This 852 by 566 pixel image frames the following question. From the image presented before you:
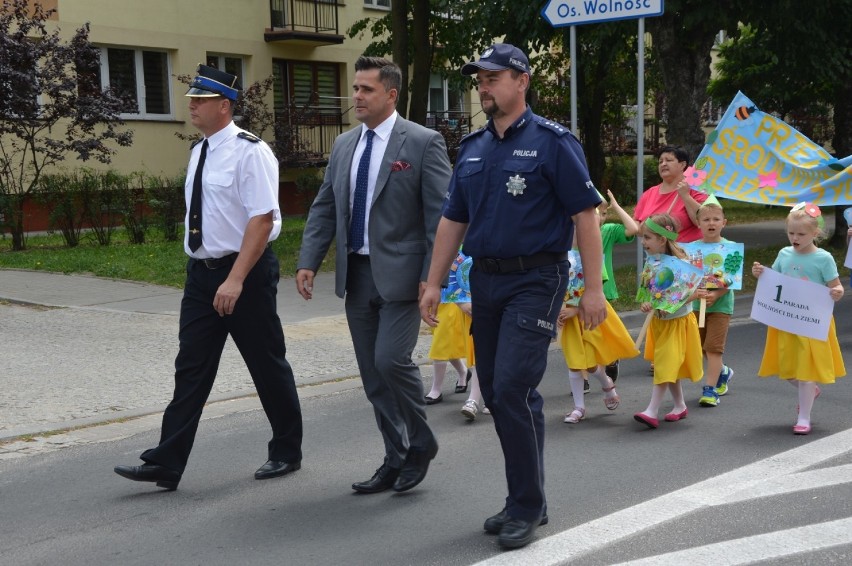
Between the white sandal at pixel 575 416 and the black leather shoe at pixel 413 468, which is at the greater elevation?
the black leather shoe at pixel 413 468

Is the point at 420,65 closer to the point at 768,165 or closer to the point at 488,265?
the point at 768,165

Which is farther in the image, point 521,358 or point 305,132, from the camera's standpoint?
point 305,132

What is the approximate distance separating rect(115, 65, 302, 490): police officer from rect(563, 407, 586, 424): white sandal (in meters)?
2.17

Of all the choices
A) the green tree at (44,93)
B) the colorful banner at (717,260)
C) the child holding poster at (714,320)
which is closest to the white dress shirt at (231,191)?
the colorful banner at (717,260)

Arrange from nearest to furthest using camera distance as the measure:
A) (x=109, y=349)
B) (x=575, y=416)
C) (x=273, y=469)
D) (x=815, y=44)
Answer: (x=273, y=469) → (x=575, y=416) → (x=109, y=349) → (x=815, y=44)

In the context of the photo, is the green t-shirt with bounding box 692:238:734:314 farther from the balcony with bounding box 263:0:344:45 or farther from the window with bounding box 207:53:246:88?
the balcony with bounding box 263:0:344:45

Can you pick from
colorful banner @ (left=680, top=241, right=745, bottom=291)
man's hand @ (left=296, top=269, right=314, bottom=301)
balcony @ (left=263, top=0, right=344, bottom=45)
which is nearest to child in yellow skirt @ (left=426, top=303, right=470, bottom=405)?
colorful banner @ (left=680, top=241, right=745, bottom=291)

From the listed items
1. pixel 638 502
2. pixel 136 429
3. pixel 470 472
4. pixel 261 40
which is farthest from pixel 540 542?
pixel 261 40

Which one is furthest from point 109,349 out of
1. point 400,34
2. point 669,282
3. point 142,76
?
point 142,76

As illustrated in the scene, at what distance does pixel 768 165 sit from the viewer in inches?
454

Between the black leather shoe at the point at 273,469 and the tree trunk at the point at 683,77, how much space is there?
1172cm

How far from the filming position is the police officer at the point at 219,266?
17.2 ft

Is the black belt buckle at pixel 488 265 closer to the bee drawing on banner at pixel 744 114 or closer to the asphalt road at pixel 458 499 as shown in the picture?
the asphalt road at pixel 458 499

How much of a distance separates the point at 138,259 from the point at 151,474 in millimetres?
10762
